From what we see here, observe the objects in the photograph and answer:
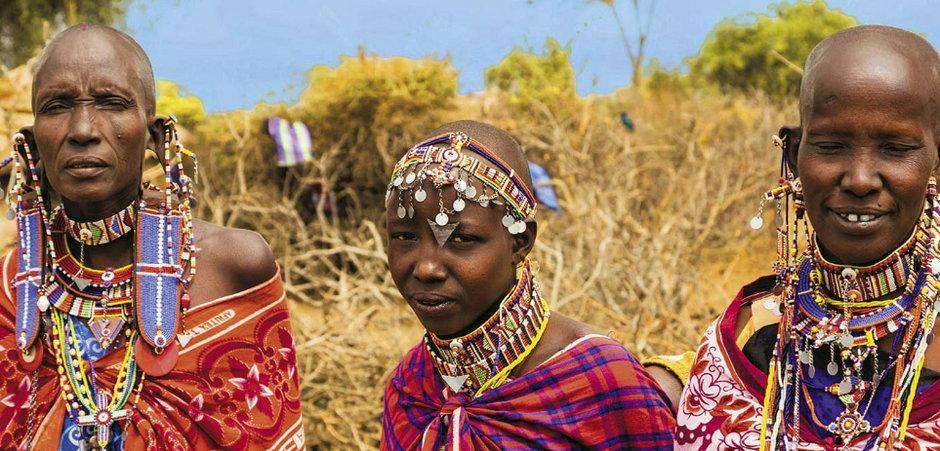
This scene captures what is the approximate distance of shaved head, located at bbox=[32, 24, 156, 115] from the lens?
2.94 m

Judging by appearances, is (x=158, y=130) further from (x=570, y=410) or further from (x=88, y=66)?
(x=570, y=410)

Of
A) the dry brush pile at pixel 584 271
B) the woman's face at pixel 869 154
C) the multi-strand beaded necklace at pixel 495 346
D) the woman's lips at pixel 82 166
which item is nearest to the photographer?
the woman's face at pixel 869 154

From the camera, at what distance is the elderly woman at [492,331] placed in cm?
260

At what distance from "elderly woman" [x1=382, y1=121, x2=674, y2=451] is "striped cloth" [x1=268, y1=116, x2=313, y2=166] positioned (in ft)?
24.8

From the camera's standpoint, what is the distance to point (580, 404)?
Answer: 8.59ft

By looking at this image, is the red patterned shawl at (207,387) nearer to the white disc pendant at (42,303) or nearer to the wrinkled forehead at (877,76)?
the white disc pendant at (42,303)

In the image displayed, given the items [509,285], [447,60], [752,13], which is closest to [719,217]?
[447,60]

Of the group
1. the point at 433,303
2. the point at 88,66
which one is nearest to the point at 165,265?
the point at 88,66

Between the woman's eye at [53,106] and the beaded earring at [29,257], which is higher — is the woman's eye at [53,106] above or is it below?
above

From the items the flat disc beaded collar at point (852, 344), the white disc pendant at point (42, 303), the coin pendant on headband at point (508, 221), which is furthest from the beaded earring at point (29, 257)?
the flat disc beaded collar at point (852, 344)

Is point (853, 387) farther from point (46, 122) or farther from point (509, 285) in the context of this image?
point (46, 122)

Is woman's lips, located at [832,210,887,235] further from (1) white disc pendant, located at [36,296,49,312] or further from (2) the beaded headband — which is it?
(1) white disc pendant, located at [36,296,49,312]

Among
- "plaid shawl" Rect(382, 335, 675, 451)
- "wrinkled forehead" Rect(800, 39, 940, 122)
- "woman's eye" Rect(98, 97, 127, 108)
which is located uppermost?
"wrinkled forehead" Rect(800, 39, 940, 122)

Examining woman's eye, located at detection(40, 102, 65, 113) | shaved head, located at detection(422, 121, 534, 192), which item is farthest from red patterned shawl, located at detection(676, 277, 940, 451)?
woman's eye, located at detection(40, 102, 65, 113)
